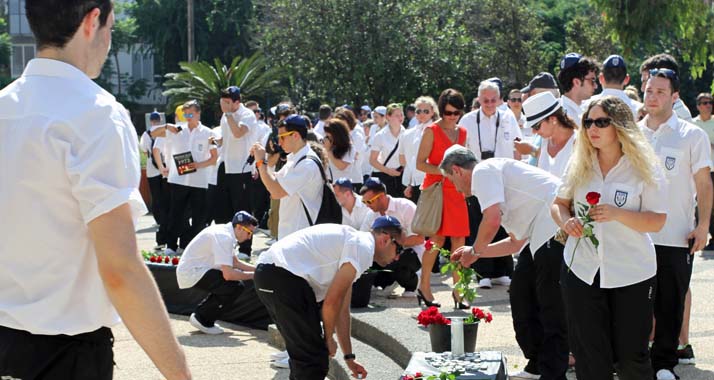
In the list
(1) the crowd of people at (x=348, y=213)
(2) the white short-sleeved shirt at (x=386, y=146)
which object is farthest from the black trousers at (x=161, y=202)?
(2) the white short-sleeved shirt at (x=386, y=146)

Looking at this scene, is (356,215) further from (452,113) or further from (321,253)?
(321,253)

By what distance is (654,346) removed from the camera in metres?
6.28

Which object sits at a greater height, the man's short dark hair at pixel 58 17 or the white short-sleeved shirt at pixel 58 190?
the man's short dark hair at pixel 58 17

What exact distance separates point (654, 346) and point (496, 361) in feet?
3.84

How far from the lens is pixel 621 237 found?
5.15m

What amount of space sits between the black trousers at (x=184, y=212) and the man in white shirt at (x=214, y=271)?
4.44 meters

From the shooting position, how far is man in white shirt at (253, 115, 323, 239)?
8.35 metres

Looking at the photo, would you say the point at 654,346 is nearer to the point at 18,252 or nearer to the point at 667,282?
the point at 667,282

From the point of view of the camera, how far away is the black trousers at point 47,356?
2.68 metres

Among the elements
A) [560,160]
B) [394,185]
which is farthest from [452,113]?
[394,185]

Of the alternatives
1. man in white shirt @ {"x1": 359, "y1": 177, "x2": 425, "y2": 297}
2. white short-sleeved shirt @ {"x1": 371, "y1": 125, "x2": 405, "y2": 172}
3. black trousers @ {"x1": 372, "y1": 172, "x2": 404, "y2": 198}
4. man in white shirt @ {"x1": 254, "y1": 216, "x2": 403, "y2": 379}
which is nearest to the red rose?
man in white shirt @ {"x1": 254, "y1": 216, "x2": 403, "y2": 379}

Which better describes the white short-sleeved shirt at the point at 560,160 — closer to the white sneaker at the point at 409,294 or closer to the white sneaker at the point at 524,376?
the white sneaker at the point at 524,376

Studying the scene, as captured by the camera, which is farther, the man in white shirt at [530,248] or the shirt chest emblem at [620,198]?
the man in white shirt at [530,248]

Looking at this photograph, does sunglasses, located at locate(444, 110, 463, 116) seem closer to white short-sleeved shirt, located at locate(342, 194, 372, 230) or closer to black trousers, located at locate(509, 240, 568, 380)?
white short-sleeved shirt, located at locate(342, 194, 372, 230)
